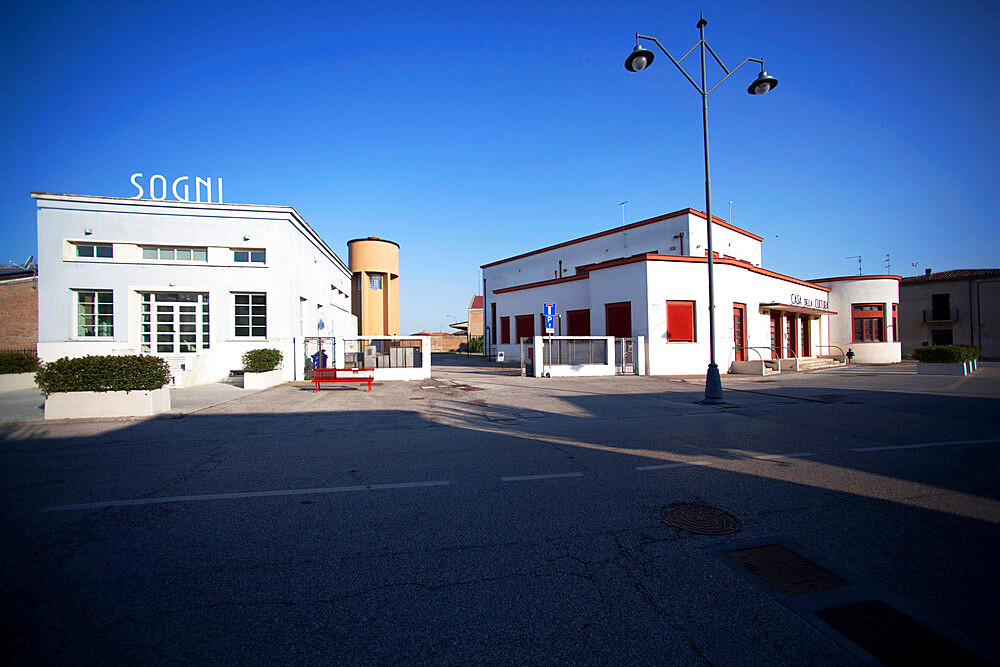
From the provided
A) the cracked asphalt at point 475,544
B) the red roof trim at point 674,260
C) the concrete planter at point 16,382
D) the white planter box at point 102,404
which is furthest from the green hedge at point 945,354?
the concrete planter at point 16,382

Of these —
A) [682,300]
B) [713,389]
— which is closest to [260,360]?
[713,389]

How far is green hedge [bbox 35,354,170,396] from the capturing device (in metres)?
10.0

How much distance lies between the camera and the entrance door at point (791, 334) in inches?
1117

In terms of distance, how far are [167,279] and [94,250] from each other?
321 cm

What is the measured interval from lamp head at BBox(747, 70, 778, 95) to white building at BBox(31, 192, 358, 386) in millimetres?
17466

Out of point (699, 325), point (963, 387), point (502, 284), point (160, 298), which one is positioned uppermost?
point (502, 284)

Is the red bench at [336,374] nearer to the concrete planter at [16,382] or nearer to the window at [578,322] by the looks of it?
the concrete planter at [16,382]

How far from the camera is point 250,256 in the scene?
20391mm

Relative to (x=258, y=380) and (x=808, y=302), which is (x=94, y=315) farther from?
(x=808, y=302)

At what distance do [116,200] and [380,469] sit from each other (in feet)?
67.2

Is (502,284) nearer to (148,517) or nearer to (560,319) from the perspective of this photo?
(560,319)

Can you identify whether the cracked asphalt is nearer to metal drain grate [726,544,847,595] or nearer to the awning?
metal drain grate [726,544,847,595]

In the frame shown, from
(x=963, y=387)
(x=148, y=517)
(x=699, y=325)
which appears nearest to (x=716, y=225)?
(x=699, y=325)

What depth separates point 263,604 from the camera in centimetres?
298
